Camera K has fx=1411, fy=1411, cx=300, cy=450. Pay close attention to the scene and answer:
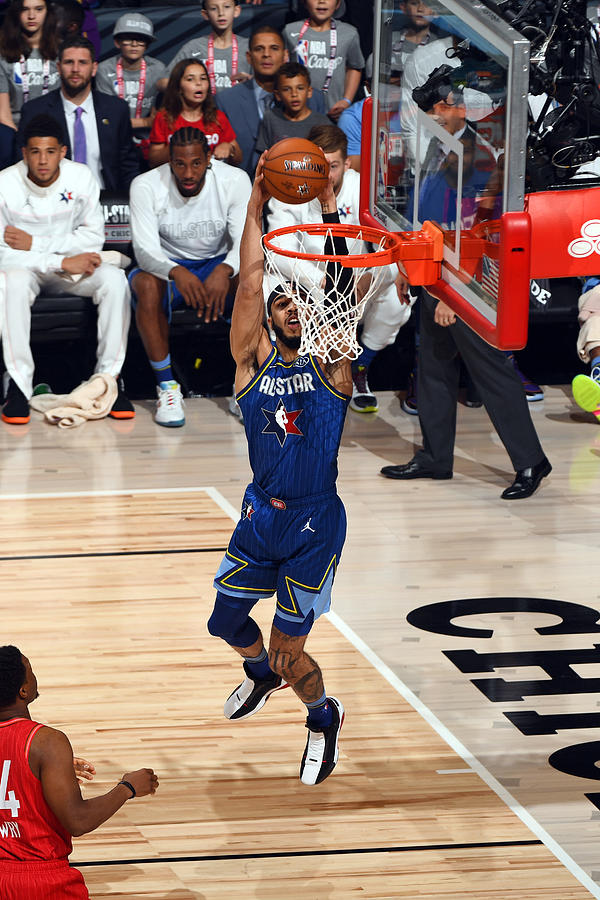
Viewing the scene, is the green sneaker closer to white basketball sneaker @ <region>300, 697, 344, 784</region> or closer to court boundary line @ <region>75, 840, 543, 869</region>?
white basketball sneaker @ <region>300, 697, 344, 784</region>

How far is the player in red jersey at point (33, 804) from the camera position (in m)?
3.28

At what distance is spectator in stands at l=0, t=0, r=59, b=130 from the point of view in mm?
9680

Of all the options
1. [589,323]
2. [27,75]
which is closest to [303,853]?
[589,323]

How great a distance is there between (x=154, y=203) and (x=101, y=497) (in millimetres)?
2285

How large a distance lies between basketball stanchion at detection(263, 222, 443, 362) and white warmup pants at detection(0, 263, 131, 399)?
371 cm

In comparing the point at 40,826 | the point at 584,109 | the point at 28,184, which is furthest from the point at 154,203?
the point at 40,826

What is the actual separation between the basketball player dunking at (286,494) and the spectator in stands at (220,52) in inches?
222

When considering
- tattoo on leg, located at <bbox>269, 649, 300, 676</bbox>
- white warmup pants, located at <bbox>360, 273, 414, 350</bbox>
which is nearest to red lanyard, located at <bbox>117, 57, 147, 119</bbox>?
white warmup pants, located at <bbox>360, 273, 414, 350</bbox>

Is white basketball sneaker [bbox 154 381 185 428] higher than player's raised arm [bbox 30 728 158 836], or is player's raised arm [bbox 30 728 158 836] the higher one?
player's raised arm [bbox 30 728 158 836]

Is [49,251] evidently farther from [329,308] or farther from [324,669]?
[329,308]

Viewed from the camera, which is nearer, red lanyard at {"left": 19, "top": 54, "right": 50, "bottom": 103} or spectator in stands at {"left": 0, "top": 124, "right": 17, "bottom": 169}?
spectator in stands at {"left": 0, "top": 124, "right": 17, "bottom": 169}

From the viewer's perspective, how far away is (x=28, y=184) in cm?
910

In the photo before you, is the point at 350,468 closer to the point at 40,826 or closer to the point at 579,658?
the point at 579,658

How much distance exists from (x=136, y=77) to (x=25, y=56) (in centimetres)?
79
